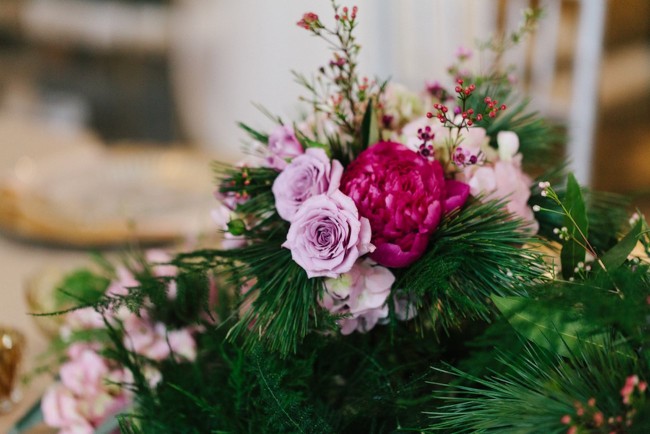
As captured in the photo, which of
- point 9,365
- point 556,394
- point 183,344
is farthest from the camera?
point 9,365

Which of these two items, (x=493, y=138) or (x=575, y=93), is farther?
(x=575, y=93)

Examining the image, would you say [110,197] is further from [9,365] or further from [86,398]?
[86,398]

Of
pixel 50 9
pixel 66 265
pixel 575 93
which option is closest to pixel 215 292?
pixel 66 265

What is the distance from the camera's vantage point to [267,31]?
2.80 meters

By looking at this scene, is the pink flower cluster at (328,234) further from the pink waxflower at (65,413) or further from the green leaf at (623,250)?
the pink waxflower at (65,413)

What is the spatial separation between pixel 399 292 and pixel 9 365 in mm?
502

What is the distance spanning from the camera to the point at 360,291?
54 cm

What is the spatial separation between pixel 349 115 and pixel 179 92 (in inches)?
120

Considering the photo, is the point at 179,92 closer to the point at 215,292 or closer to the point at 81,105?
the point at 81,105

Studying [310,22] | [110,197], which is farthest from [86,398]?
[110,197]

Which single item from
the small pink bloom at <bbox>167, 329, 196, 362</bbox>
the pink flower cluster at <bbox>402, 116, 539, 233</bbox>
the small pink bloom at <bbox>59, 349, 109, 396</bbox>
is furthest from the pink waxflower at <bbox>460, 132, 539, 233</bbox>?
the small pink bloom at <bbox>59, 349, 109, 396</bbox>

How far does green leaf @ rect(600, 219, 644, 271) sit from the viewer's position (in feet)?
1.67

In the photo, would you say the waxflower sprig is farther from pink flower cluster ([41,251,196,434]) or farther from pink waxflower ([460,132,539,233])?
pink flower cluster ([41,251,196,434])

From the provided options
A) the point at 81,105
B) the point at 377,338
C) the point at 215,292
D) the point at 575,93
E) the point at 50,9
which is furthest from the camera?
the point at 50,9
